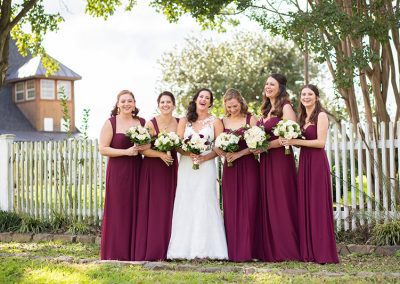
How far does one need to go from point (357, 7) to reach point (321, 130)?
3814 millimetres

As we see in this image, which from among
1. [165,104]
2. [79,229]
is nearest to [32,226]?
[79,229]

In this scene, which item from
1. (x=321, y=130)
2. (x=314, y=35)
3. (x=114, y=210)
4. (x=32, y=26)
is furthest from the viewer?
(x=32, y=26)

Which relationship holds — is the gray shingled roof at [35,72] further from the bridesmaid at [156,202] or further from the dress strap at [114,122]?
the bridesmaid at [156,202]

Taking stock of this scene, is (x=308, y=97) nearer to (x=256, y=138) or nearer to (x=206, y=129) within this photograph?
(x=256, y=138)

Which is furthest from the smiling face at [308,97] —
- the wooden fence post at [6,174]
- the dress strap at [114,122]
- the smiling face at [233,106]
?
the wooden fence post at [6,174]

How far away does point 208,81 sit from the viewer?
3719 cm

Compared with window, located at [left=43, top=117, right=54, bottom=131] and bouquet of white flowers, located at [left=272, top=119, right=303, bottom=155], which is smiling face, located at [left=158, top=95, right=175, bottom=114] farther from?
window, located at [left=43, top=117, right=54, bottom=131]

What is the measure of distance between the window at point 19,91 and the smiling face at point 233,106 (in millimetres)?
31176

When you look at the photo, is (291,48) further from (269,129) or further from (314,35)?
(269,129)

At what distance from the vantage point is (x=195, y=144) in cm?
799

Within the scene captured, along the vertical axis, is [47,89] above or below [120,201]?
above

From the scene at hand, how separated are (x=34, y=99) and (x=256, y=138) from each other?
30873mm

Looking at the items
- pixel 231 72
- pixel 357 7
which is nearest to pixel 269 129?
pixel 357 7

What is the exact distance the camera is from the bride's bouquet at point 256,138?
786 cm
